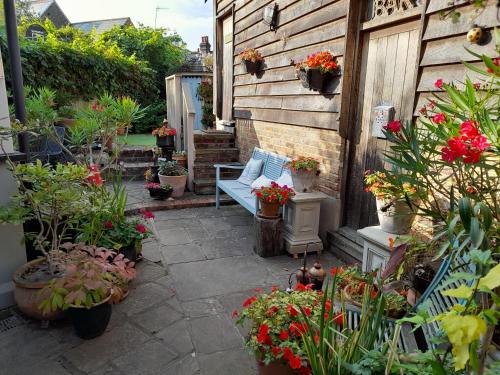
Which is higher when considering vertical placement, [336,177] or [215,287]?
[336,177]

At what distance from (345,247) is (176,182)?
3.03 meters

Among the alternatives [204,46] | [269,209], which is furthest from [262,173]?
[204,46]

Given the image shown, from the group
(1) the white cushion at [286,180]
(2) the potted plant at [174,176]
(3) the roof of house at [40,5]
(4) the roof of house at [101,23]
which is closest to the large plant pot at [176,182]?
(2) the potted plant at [174,176]

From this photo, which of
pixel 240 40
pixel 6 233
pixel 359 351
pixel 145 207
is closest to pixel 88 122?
pixel 6 233

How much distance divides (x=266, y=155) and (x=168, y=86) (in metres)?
4.39

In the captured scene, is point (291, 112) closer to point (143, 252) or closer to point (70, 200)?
point (143, 252)

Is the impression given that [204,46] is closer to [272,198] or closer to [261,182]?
[261,182]

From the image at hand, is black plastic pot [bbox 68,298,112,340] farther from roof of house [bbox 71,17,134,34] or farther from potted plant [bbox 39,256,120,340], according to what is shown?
roof of house [bbox 71,17,134,34]

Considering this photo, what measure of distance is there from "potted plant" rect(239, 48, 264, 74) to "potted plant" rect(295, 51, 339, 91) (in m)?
1.67

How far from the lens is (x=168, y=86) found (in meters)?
8.42

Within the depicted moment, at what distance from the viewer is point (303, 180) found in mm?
3787

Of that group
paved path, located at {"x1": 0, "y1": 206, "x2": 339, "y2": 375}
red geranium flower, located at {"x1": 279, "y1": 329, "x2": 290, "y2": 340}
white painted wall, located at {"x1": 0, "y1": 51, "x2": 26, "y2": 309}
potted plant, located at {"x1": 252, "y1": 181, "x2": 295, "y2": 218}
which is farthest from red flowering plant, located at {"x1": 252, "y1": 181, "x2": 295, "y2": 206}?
white painted wall, located at {"x1": 0, "y1": 51, "x2": 26, "y2": 309}

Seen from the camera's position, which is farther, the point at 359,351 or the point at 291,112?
the point at 291,112

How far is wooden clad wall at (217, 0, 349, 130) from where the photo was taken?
365 centimetres
